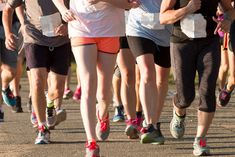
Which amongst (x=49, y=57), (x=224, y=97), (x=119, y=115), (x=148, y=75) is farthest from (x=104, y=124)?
(x=224, y=97)

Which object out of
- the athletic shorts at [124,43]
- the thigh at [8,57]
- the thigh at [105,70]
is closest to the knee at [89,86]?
the thigh at [105,70]

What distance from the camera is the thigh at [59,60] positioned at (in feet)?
31.6

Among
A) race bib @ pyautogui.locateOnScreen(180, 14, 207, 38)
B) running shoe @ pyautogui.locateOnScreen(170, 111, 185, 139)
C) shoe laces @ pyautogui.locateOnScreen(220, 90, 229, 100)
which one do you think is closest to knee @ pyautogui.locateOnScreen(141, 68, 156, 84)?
running shoe @ pyautogui.locateOnScreen(170, 111, 185, 139)

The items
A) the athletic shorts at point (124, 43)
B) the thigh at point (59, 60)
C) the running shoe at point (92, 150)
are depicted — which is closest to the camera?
the running shoe at point (92, 150)

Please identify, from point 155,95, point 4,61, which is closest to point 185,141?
point 155,95

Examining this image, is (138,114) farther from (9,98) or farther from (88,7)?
(9,98)

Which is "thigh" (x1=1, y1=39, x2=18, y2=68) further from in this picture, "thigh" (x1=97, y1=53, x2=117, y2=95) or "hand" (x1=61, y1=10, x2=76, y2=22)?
"hand" (x1=61, y1=10, x2=76, y2=22)

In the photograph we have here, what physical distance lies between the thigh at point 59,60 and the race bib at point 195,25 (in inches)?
68.6

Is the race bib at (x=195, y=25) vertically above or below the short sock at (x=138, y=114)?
above

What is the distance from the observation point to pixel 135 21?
9234 mm

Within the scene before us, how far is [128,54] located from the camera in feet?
32.2

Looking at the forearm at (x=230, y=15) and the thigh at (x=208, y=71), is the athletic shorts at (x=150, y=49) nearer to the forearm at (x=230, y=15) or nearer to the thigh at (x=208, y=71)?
the thigh at (x=208, y=71)

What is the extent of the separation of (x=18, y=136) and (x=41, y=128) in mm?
659

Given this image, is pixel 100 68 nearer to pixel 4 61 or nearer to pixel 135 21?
pixel 135 21
